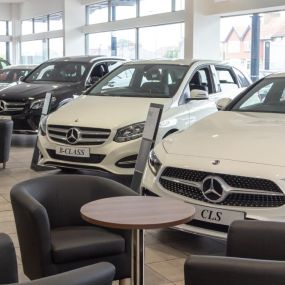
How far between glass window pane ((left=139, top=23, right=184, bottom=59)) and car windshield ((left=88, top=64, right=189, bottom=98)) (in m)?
5.69

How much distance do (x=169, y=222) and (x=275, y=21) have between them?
8.65 meters

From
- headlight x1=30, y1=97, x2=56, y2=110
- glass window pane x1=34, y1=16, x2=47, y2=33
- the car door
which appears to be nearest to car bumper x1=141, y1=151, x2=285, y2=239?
the car door

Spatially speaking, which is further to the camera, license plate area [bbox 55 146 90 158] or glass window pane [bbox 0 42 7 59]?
glass window pane [bbox 0 42 7 59]

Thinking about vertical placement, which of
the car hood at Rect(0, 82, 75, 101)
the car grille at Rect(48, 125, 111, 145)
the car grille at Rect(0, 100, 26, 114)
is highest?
the car hood at Rect(0, 82, 75, 101)

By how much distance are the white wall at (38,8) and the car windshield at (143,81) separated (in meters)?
10.4

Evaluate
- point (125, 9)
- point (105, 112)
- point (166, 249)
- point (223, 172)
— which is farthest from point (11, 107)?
point (125, 9)

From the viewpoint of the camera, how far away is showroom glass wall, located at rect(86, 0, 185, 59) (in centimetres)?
1281

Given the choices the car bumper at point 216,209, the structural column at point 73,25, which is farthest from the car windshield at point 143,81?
the structural column at point 73,25

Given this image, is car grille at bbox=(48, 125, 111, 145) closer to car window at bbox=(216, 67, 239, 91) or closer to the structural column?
car window at bbox=(216, 67, 239, 91)

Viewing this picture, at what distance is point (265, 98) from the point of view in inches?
192

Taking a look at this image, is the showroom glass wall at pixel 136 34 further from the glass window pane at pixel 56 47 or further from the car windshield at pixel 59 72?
the car windshield at pixel 59 72

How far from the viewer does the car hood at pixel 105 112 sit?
5.59m

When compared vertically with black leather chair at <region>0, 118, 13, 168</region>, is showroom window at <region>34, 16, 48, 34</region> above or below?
above

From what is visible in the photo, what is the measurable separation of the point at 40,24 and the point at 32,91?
11.6m
